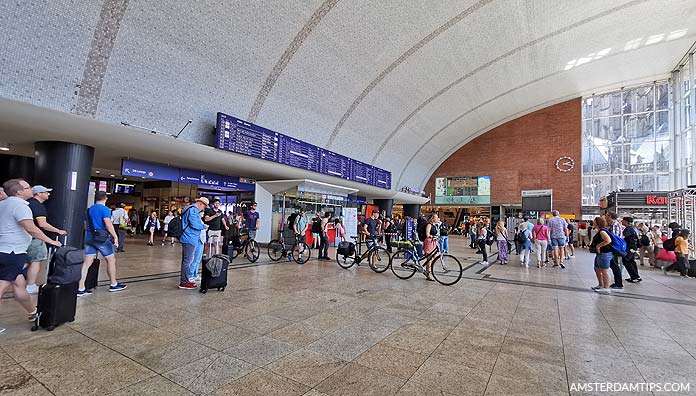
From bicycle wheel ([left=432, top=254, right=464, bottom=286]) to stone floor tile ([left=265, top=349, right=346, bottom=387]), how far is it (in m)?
4.32

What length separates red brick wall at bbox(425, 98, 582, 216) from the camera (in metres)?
A: 25.5

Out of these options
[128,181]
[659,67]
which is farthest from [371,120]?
[659,67]

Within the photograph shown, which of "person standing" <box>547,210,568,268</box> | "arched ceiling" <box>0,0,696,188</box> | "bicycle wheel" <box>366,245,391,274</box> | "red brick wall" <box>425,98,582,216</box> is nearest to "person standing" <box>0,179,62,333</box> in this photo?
"arched ceiling" <box>0,0,696,188</box>

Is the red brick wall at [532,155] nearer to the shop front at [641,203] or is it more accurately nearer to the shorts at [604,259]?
the shop front at [641,203]

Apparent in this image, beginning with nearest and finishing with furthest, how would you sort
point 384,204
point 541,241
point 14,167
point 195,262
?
point 195,262
point 541,241
point 14,167
point 384,204

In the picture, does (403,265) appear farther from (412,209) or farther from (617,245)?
(412,209)

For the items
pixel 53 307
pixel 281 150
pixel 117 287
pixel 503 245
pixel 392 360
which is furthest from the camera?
pixel 281 150

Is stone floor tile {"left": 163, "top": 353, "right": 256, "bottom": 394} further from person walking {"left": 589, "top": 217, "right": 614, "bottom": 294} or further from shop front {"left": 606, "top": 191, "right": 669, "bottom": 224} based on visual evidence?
shop front {"left": 606, "top": 191, "right": 669, "bottom": 224}

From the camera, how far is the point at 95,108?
21.7 ft

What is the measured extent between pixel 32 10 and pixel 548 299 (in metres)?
10.1

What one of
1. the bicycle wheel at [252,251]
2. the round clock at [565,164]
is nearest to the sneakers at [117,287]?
the bicycle wheel at [252,251]

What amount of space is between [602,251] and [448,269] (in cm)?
286

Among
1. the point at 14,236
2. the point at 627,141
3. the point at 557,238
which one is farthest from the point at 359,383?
the point at 627,141

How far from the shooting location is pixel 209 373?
253 cm
